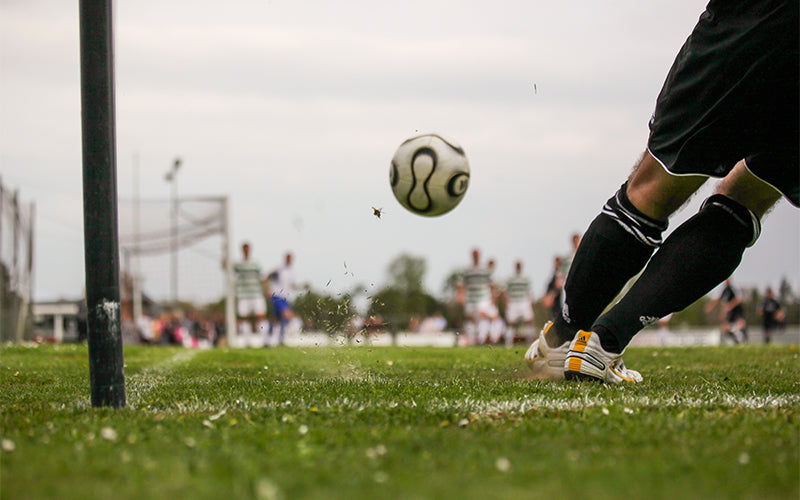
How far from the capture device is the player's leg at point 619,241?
4.00 m

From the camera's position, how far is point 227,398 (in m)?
3.61

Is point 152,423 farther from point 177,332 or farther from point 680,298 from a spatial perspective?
point 177,332

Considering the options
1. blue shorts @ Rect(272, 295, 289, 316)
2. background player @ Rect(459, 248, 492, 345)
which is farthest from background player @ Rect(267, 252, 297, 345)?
background player @ Rect(459, 248, 492, 345)

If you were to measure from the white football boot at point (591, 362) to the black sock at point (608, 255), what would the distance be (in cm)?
19

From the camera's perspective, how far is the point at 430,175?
4773 mm

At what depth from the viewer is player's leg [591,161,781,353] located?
4043 millimetres

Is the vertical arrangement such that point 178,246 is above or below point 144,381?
above

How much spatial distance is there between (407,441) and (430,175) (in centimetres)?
259

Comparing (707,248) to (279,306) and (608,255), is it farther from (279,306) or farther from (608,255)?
(279,306)

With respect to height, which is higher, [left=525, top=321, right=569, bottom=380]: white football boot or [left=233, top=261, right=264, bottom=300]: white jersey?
[left=233, top=261, right=264, bottom=300]: white jersey

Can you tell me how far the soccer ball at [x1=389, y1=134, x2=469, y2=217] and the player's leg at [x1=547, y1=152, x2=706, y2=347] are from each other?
0.87 metres

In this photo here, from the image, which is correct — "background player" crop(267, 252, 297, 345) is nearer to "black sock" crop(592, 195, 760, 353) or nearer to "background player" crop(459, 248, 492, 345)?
"background player" crop(459, 248, 492, 345)

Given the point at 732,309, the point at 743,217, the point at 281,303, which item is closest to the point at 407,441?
the point at 743,217

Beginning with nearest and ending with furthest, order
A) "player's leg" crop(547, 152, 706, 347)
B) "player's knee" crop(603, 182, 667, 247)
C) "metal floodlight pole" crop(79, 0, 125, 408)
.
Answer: "metal floodlight pole" crop(79, 0, 125, 408)
"player's leg" crop(547, 152, 706, 347)
"player's knee" crop(603, 182, 667, 247)
